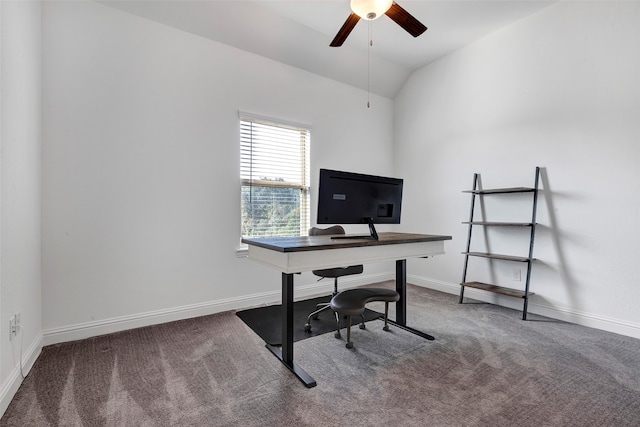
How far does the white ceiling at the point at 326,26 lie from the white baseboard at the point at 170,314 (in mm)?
2765

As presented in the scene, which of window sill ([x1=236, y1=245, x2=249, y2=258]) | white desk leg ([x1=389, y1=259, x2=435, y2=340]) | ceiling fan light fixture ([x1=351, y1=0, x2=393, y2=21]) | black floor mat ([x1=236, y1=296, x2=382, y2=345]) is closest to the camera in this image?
ceiling fan light fixture ([x1=351, y1=0, x2=393, y2=21])

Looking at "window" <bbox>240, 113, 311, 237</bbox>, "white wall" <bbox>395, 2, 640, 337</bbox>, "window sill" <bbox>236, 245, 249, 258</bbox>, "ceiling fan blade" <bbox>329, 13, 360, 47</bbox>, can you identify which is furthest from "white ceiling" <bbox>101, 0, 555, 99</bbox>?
"window sill" <bbox>236, 245, 249, 258</bbox>

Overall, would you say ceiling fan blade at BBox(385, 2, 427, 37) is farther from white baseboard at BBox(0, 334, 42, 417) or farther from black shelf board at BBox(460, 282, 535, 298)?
white baseboard at BBox(0, 334, 42, 417)

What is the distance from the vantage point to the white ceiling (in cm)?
283

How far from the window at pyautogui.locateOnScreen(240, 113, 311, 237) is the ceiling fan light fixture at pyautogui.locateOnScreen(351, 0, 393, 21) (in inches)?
63.3

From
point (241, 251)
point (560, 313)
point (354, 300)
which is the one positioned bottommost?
point (560, 313)

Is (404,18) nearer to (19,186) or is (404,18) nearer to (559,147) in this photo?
(559,147)

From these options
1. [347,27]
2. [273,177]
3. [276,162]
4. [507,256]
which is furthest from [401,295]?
[347,27]

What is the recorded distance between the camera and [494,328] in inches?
108

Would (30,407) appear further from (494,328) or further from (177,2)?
(494,328)

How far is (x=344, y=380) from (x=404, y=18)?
8.54 feet

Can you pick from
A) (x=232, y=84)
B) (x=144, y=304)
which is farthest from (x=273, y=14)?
(x=144, y=304)

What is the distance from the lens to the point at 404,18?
2205 mm

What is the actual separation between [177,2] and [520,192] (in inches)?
155
